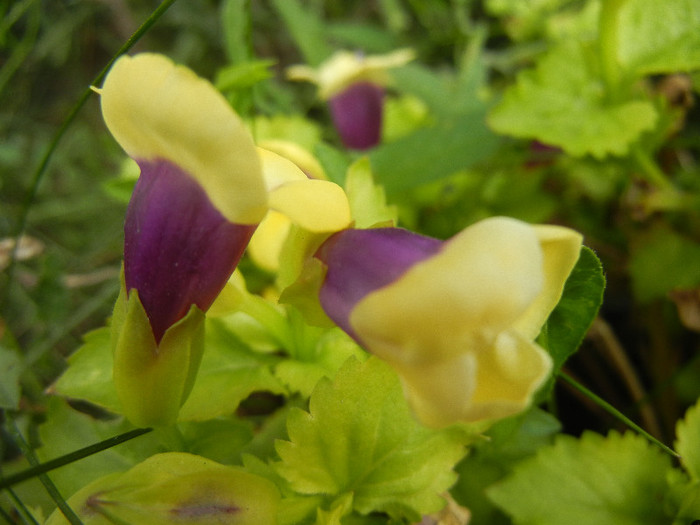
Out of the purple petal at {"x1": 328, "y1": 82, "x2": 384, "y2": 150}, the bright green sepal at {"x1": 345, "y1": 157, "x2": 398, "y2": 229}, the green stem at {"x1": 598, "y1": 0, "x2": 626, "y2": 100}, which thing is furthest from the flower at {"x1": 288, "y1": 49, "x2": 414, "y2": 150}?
the bright green sepal at {"x1": 345, "y1": 157, "x2": 398, "y2": 229}

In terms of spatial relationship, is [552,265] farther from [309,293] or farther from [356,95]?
[356,95]

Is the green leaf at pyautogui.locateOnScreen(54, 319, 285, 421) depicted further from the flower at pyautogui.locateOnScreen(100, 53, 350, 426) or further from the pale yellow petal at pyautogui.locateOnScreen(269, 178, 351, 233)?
the pale yellow petal at pyautogui.locateOnScreen(269, 178, 351, 233)

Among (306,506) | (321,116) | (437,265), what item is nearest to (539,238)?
(437,265)

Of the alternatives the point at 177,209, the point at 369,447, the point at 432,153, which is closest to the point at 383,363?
the point at 369,447

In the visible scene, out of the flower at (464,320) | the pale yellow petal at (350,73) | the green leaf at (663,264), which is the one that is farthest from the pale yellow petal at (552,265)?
the pale yellow petal at (350,73)

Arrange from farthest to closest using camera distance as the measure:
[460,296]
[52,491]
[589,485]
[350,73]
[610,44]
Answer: [350,73] → [610,44] → [589,485] → [52,491] → [460,296]
